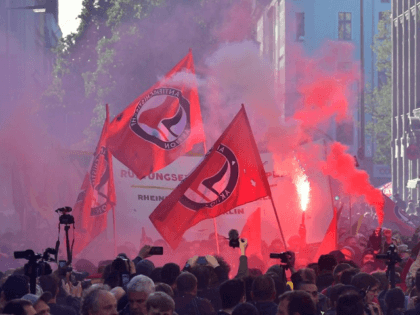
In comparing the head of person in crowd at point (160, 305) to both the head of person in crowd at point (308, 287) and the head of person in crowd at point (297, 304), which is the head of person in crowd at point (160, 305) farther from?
the head of person in crowd at point (308, 287)

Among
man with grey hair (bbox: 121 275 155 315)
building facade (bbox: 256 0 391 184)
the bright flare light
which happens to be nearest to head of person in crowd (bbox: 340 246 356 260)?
the bright flare light

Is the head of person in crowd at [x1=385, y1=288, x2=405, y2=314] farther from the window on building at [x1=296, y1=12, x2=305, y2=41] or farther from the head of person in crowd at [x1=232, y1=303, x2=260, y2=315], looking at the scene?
the window on building at [x1=296, y1=12, x2=305, y2=41]

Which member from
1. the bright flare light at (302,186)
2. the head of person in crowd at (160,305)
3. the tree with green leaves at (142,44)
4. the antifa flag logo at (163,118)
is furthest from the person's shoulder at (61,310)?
the tree with green leaves at (142,44)

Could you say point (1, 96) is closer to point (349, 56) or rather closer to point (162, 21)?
point (162, 21)

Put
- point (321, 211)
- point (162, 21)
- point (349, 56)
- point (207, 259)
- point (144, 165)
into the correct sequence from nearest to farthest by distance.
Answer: point (207, 259)
point (144, 165)
point (321, 211)
point (162, 21)
point (349, 56)

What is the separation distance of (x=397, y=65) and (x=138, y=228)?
42.3 metres

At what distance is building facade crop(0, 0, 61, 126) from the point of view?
46094 millimetres

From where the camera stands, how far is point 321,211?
21.5 meters

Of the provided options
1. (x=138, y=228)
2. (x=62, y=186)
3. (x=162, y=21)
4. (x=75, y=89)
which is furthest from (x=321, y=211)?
(x=75, y=89)

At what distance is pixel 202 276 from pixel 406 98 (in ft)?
170

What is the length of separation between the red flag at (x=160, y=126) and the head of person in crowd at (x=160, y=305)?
978cm

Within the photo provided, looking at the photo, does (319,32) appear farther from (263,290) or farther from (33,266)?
(263,290)

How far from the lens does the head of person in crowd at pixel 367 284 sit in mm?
9082

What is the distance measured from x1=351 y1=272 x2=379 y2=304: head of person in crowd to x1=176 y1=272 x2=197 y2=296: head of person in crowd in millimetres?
1449
